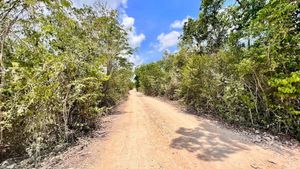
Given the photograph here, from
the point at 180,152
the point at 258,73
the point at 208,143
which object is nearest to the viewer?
the point at 180,152

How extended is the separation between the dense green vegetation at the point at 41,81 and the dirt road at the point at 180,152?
130 centimetres

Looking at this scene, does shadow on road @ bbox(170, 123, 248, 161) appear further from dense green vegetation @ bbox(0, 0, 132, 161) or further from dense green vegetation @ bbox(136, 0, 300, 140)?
dense green vegetation @ bbox(0, 0, 132, 161)

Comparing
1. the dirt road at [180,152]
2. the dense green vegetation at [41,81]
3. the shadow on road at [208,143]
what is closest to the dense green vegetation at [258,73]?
the dirt road at [180,152]

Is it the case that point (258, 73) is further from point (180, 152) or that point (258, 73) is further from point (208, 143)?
point (180, 152)

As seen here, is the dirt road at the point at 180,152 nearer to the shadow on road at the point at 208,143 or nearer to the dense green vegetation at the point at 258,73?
the shadow on road at the point at 208,143

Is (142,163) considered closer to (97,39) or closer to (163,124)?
(163,124)

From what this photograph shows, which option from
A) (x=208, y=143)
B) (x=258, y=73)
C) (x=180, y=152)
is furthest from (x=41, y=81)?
(x=258, y=73)

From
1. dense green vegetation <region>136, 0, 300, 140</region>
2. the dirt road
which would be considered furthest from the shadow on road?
dense green vegetation <region>136, 0, 300, 140</region>

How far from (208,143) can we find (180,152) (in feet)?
3.71

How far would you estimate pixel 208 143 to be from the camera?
6.55 meters

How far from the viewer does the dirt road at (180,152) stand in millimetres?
5188

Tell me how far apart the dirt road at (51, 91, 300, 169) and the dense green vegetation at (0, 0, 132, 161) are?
130cm

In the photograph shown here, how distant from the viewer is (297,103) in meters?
7.50

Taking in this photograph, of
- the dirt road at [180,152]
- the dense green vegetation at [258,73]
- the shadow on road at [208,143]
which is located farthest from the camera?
the dense green vegetation at [258,73]
